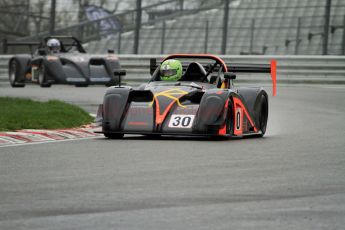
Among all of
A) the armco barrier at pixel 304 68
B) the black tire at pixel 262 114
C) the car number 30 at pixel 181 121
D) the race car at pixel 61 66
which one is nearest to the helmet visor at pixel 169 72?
the black tire at pixel 262 114

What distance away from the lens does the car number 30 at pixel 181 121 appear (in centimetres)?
1274

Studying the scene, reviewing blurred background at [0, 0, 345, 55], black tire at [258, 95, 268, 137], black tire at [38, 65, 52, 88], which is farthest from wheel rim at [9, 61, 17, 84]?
black tire at [258, 95, 268, 137]

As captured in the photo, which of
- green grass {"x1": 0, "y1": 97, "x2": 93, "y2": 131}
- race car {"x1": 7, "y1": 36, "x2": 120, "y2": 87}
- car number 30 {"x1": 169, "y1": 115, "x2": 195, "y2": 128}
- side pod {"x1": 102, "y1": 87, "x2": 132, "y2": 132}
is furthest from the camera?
race car {"x1": 7, "y1": 36, "x2": 120, "y2": 87}

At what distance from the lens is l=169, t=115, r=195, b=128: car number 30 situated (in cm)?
1274

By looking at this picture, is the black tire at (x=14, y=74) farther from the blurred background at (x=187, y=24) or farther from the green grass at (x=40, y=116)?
the green grass at (x=40, y=116)

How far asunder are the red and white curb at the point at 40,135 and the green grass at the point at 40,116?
0.32m

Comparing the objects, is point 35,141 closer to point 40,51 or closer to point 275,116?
point 275,116

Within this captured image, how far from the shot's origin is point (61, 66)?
2612 cm

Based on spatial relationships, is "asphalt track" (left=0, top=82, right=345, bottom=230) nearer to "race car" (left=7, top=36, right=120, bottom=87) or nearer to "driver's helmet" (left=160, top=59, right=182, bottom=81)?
"driver's helmet" (left=160, top=59, right=182, bottom=81)

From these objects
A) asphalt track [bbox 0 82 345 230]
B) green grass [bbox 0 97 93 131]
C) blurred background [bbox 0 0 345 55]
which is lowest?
green grass [bbox 0 97 93 131]

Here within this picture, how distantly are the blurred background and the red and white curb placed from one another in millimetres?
11216

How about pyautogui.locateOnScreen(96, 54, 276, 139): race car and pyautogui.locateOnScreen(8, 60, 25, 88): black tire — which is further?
pyautogui.locateOnScreen(8, 60, 25, 88): black tire

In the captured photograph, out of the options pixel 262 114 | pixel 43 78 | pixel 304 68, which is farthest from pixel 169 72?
pixel 43 78

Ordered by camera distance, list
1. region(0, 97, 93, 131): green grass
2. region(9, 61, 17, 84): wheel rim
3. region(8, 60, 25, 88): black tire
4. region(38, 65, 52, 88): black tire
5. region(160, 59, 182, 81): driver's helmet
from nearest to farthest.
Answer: region(0, 97, 93, 131): green grass
region(160, 59, 182, 81): driver's helmet
region(38, 65, 52, 88): black tire
region(8, 60, 25, 88): black tire
region(9, 61, 17, 84): wheel rim
